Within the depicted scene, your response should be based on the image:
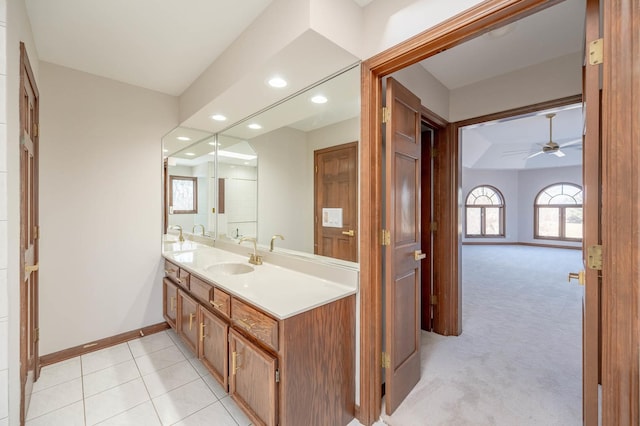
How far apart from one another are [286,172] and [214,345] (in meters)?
1.47

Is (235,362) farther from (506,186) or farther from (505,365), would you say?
(506,186)

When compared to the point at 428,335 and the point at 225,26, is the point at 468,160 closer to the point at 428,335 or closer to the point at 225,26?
the point at 428,335

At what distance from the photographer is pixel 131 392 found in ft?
6.30

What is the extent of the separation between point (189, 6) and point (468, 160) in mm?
7660

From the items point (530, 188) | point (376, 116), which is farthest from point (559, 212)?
point (376, 116)

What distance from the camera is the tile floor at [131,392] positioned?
1686 mm

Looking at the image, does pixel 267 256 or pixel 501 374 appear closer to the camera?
pixel 501 374

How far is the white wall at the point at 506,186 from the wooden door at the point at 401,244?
8755mm

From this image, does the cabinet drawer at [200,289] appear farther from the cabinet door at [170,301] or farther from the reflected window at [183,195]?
the reflected window at [183,195]

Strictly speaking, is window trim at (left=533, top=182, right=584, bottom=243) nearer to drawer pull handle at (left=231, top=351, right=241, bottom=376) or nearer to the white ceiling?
the white ceiling

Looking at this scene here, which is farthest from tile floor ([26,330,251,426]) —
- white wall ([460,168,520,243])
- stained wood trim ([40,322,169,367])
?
white wall ([460,168,520,243])

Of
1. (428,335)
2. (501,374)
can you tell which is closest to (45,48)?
(428,335)

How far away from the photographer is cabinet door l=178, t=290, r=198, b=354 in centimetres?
211

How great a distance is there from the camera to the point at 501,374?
214 centimetres
